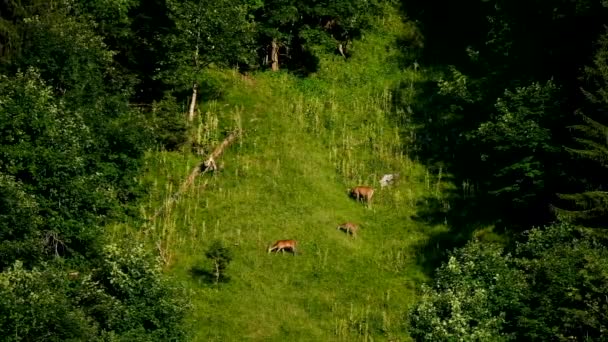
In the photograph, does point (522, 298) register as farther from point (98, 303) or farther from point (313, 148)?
point (313, 148)

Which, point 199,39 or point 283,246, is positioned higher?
point 199,39

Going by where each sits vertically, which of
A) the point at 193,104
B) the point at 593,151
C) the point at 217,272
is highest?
the point at 193,104

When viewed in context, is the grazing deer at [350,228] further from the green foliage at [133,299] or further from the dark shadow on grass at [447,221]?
the green foliage at [133,299]

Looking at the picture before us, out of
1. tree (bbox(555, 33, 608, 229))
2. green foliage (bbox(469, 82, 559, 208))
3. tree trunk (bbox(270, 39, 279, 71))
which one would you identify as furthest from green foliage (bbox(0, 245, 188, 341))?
tree trunk (bbox(270, 39, 279, 71))

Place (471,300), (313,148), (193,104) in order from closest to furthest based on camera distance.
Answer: (471,300), (313,148), (193,104)

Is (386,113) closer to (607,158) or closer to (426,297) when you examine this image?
(607,158)

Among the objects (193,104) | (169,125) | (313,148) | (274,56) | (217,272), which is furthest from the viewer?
(274,56)

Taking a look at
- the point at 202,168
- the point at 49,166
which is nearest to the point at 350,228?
the point at 202,168

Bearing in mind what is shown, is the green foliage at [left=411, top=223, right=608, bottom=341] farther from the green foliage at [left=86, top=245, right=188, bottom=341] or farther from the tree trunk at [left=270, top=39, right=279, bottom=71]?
the tree trunk at [left=270, top=39, right=279, bottom=71]
